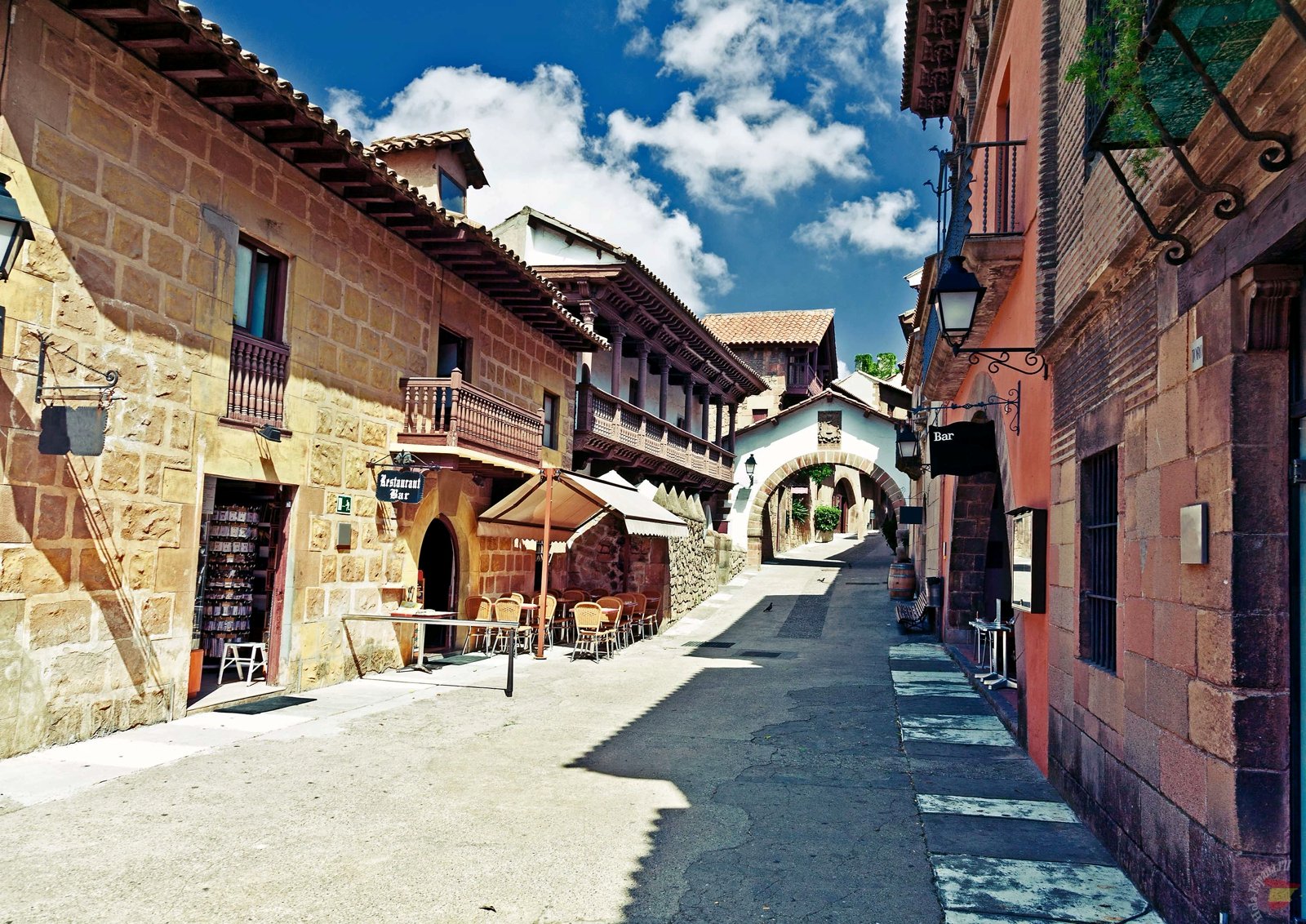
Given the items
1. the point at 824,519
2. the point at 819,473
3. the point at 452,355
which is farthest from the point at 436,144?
the point at 824,519

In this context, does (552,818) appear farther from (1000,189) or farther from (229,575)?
(1000,189)

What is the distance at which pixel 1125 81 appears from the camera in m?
3.66

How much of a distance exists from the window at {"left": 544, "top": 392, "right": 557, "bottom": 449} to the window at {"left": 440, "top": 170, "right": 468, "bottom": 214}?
11.6 ft

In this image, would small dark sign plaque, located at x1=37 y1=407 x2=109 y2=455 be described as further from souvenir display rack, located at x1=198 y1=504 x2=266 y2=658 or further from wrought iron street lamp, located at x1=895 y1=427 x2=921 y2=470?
wrought iron street lamp, located at x1=895 y1=427 x2=921 y2=470

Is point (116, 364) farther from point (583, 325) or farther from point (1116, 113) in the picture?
point (583, 325)

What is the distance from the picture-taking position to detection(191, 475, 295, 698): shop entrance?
32.4ft

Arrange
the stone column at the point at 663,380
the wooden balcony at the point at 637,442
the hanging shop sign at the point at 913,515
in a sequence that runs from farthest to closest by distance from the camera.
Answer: the stone column at the point at 663,380 → the hanging shop sign at the point at 913,515 → the wooden balcony at the point at 637,442

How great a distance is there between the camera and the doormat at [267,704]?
882 centimetres

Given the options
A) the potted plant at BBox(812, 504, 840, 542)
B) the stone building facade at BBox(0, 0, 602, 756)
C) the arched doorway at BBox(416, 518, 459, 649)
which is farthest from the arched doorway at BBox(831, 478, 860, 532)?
the stone building facade at BBox(0, 0, 602, 756)

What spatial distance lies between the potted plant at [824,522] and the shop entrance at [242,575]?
38.6 m

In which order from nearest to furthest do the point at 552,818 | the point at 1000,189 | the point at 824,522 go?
the point at 552,818 → the point at 1000,189 → the point at 824,522

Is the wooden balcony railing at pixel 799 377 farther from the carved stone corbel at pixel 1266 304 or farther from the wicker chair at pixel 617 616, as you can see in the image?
the carved stone corbel at pixel 1266 304

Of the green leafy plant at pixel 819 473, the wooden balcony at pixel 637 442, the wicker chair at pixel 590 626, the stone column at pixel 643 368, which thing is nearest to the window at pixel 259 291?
the wicker chair at pixel 590 626

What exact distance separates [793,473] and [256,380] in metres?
22.1
